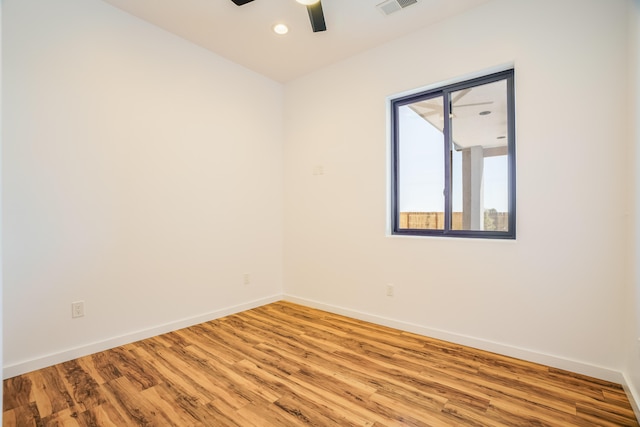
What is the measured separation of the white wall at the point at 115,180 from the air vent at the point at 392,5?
1.73 metres

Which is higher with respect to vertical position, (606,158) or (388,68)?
(388,68)

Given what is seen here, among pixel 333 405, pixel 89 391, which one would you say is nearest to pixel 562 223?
pixel 333 405

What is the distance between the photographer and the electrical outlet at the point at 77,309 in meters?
2.42

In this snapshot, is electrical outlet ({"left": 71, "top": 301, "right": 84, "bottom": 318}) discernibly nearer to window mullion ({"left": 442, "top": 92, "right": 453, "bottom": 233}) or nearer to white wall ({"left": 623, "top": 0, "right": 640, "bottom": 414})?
window mullion ({"left": 442, "top": 92, "right": 453, "bottom": 233})

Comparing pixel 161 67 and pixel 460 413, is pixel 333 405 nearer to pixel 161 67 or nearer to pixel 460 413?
pixel 460 413

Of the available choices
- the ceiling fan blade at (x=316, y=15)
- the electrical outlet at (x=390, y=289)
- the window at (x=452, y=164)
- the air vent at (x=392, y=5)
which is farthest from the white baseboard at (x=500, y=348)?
the air vent at (x=392, y=5)

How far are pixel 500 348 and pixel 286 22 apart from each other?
126 inches

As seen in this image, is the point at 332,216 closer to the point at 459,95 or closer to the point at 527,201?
the point at 459,95

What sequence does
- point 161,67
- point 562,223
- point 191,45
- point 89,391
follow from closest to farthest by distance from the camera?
point 89,391 → point 562,223 → point 161,67 → point 191,45

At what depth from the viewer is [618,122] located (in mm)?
2053

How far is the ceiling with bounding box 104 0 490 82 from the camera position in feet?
8.46

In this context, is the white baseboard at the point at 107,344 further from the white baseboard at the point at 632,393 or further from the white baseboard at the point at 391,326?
the white baseboard at the point at 632,393

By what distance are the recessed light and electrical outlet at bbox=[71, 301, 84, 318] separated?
2785mm

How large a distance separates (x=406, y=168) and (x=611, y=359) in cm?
212
